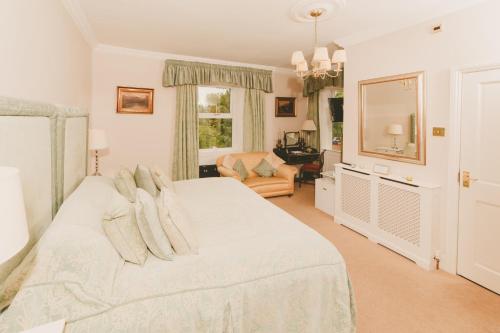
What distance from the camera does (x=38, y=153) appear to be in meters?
1.49

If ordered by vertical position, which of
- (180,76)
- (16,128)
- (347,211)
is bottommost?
(347,211)

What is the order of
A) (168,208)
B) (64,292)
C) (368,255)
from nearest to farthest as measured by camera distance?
(64,292) < (168,208) < (368,255)

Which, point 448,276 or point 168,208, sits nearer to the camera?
point 168,208

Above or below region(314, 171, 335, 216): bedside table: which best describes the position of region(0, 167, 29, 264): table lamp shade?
above

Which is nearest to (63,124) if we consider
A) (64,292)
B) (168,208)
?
(168,208)

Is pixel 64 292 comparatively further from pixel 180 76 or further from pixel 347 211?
pixel 180 76

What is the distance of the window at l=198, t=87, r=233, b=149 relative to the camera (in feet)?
17.9

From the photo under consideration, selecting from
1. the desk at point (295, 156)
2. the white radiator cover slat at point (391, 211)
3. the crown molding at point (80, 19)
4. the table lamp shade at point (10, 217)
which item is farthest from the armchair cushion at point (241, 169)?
the table lamp shade at point (10, 217)

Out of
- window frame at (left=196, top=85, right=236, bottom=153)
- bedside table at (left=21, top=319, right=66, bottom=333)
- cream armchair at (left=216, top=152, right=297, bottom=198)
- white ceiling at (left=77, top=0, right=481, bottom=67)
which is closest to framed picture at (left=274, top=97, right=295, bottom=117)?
window frame at (left=196, top=85, right=236, bottom=153)

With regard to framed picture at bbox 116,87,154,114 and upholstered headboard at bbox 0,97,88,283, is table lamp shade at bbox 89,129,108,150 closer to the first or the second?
framed picture at bbox 116,87,154,114

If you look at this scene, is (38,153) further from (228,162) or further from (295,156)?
(295,156)

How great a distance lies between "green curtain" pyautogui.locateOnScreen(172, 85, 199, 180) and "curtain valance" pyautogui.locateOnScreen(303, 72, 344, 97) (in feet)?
8.16

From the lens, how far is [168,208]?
5.60ft

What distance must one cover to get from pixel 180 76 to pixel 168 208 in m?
3.66
